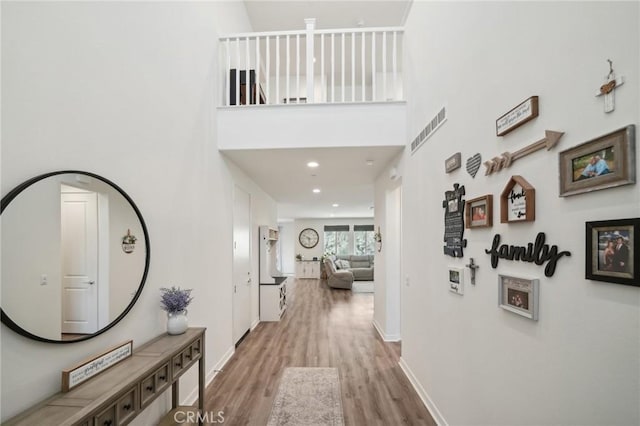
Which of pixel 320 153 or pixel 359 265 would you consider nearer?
pixel 320 153

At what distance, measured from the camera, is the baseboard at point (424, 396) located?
7.55 ft

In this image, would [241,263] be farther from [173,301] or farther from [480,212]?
[480,212]

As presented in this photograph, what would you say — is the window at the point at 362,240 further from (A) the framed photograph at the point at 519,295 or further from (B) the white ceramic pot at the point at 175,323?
(A) the framed photograph at the point at 519,295

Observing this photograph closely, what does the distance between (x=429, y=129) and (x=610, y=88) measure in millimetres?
1608

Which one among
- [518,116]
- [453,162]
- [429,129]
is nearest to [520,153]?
[518,116]

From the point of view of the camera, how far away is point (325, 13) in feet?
15.1

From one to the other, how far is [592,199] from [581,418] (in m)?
0.75

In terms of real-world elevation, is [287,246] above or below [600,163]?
below

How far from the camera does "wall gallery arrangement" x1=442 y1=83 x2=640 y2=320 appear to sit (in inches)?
33.9

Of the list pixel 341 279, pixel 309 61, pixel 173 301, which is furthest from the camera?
pixel 341 279

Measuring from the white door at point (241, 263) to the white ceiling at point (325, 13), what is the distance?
2846 millimetres

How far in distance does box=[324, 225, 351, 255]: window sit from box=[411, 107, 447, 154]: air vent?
10126 mm

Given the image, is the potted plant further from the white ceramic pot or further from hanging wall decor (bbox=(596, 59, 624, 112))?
hanging wall decor (bbox=(596, 59, 624, 112))

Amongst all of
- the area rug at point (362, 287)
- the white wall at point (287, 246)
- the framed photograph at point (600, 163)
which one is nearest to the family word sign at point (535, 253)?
the framed photograph at point (600, 163)
